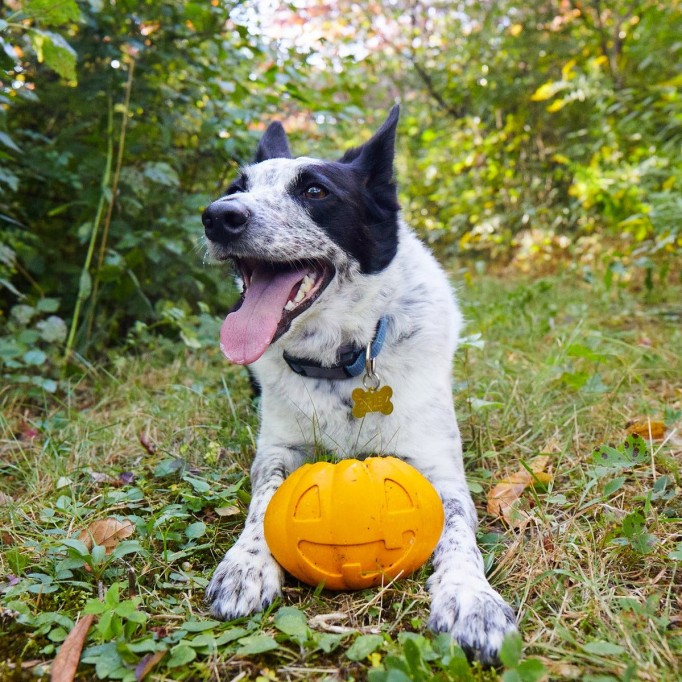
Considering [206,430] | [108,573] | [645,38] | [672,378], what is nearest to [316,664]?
[108,573]

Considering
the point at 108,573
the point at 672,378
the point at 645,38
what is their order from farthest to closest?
1. the point at 645,38
2. the point at 672,378
3. the point at 108,573

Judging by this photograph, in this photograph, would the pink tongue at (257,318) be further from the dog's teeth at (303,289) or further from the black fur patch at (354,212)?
the black fur patch at (354,212)

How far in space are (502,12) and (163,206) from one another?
4548 millimetres

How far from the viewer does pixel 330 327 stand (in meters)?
2.43

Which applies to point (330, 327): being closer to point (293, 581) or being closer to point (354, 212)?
point (354, 212)

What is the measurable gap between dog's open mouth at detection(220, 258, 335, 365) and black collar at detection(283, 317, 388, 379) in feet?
0.73

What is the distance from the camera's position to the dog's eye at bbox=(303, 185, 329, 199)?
8.29 ft

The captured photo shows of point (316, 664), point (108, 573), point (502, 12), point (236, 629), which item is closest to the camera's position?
point (316, 664)

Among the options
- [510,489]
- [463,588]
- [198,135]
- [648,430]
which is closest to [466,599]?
[463,588]

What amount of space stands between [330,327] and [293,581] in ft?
3.08

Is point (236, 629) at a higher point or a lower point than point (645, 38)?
lower

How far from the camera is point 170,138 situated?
3949 mm

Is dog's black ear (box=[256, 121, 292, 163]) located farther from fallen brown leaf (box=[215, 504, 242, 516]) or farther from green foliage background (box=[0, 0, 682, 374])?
fallen brown leaf (box=[215, 504, 242, 516])

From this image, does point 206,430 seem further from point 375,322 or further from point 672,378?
point 672,378
